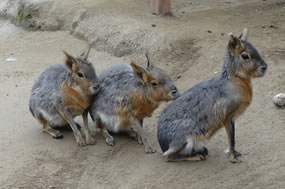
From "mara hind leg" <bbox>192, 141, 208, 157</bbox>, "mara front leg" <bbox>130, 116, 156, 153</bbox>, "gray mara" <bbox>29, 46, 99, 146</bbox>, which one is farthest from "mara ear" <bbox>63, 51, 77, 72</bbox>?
"mara hind leg" <bbox>192, 141, 208, 157</bbox>

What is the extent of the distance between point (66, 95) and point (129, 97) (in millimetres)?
777

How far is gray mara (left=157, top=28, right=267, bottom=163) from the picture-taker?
15.5ft

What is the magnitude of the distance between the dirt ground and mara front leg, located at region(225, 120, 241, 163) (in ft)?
0.25

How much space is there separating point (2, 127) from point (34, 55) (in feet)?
9.54

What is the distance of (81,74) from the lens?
216 inches

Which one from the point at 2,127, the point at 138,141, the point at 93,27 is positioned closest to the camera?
the point at 138,141

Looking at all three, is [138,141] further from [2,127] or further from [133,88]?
[2,127]

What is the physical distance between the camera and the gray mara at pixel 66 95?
551cm

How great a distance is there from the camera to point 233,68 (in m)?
4.81

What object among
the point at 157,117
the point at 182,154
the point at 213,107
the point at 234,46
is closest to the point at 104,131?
the point at 157,117

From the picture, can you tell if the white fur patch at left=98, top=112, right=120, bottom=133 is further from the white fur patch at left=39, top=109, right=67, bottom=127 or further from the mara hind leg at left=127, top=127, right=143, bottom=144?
the white fur patch at left=39, top=109, right=67, bottom=127

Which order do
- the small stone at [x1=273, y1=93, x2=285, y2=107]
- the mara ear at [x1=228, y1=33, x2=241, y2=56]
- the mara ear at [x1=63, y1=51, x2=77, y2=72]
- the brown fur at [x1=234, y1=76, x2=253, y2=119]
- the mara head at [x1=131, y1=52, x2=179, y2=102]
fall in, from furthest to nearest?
the small stone at [x1=273, y1=93, x2=285, y2=107] < the mara ear at [x1=63, y1=51, x2=77, y2=72] < the mara head at [x1=131, y1=52, x2=179, y2=102] < the brown fur at [x1=234, y1=76, x2=253, y2=119] < the mara ear at [x1=228, y1=33, x2=241, y2=56]

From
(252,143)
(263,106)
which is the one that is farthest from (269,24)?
(252,143)

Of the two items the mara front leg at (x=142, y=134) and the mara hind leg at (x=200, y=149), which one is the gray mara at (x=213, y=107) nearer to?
the mara hind leg at (x=200, y=149)
